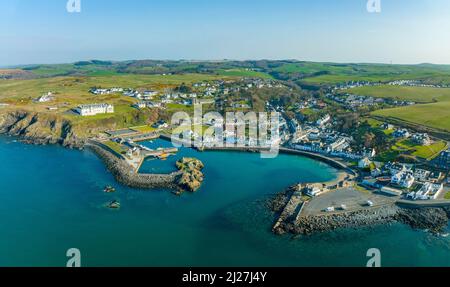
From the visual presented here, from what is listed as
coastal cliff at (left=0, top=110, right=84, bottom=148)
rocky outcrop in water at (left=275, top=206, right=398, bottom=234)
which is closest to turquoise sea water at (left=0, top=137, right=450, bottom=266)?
rocky outcrop in water at (left=275, top=206, right=398, bottom=234)

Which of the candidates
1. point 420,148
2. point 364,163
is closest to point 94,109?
point 364,163

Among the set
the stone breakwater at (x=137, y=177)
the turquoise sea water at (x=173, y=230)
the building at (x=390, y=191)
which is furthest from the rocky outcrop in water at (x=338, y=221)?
the stone breakwater at (x=137, y=177)

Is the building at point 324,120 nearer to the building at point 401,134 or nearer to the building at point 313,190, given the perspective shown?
the building at point 401,134

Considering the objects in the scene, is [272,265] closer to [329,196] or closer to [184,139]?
[329,196]

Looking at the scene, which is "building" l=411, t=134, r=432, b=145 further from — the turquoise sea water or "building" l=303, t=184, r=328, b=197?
"building" l=303, t=184, r=328, b=197

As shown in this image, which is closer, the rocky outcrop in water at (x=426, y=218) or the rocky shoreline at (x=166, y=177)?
the rocky outcrop in water at (x=426, y=218)

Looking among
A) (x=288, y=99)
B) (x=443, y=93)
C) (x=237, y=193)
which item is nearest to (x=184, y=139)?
(x=237, y=193)
